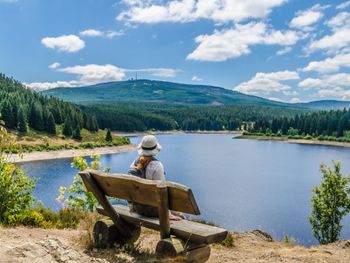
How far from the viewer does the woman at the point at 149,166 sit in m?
6.40

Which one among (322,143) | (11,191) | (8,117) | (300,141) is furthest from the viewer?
(300,141)

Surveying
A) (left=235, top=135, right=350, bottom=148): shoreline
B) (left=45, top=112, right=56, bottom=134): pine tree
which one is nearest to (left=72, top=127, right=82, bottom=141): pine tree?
(left=45, top=112, right=56, bottom=134): pine tree

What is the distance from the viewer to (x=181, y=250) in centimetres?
567

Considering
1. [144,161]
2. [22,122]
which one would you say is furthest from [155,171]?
[22,122]

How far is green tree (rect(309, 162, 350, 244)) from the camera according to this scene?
23.2 meters

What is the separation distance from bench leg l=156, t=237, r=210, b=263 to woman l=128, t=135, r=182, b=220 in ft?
2.27

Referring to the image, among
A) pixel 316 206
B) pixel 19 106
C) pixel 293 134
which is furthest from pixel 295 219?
pixel 293 134

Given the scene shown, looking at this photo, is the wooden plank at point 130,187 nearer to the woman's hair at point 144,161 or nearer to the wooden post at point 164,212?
A: the wooden post at point 164,212

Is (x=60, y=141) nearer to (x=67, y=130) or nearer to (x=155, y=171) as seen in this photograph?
(x=67, y=130)

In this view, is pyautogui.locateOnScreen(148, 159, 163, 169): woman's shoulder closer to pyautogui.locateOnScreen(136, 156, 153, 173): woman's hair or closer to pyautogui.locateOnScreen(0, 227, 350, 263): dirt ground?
pyautogui.locateOnScreen(136, 156, 153, 173): woman's hair

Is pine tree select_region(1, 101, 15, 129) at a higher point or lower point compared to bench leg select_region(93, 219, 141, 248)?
higher

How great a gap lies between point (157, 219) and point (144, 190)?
29.0 inches

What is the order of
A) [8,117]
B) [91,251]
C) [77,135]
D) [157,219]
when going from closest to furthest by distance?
[157,219] → [91,251] → [8,117] → [77,135]

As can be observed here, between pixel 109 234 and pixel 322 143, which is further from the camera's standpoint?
pixel 322 143
